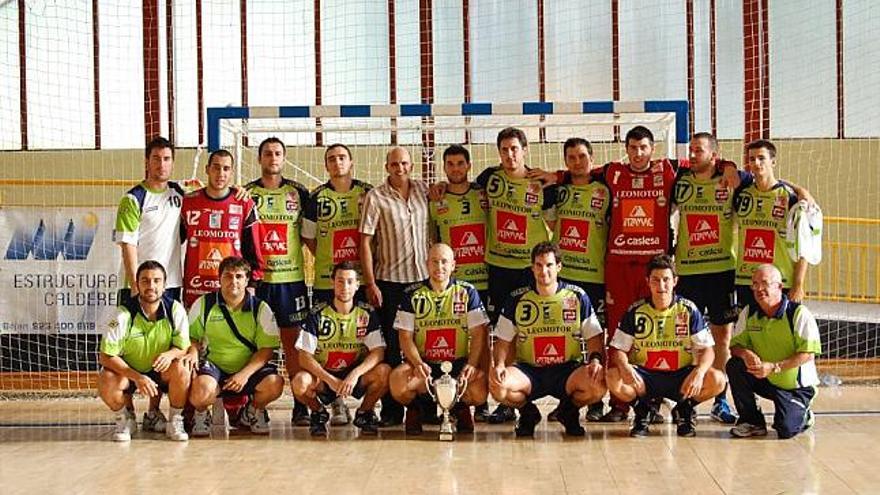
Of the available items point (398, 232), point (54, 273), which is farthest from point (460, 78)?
point (398, 232)

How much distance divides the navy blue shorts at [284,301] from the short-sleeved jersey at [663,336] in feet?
5.99

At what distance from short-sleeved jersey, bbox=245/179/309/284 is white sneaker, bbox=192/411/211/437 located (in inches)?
33.7

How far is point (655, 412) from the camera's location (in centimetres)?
621

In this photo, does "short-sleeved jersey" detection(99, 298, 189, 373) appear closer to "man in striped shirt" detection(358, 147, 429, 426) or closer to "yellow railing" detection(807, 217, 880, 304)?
"man in striped shirt" detection(358, 147, 429, 426)

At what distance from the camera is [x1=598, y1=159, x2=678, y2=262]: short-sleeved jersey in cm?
644

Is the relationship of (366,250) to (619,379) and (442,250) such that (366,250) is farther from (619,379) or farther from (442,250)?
(619,379)

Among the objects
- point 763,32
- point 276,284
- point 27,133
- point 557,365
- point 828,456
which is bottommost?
point 828,456

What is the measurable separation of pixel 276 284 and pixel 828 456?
3100mm

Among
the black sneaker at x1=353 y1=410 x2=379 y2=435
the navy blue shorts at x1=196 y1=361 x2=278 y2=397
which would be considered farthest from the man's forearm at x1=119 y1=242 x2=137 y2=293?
the black sneaker at x1=353 y1=410 x2=379 y2=435

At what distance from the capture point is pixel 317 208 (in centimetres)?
652

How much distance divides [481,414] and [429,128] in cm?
233

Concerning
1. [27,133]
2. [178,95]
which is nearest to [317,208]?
[178,95]

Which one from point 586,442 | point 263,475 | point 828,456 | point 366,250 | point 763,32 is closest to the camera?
point 263,475

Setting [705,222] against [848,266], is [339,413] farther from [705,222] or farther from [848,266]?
[848,266]
